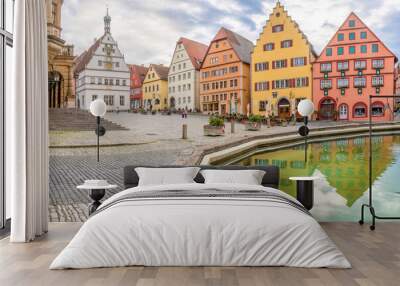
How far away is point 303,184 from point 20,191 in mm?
3139

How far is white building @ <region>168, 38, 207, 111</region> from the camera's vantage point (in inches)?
226

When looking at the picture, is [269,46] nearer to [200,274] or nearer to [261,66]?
[261,66]

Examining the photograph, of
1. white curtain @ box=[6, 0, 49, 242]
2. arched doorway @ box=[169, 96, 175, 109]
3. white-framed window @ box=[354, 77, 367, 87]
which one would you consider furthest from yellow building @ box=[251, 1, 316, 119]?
white curtain @ box=[6, 0, 49, 242]

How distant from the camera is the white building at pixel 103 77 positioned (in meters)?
5.59

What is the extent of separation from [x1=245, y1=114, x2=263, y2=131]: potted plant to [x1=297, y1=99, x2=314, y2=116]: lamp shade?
1.94 ft

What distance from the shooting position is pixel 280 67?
18.8 feet

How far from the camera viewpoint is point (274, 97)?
575 centimetres

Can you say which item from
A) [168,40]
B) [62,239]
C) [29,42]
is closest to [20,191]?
[62,239]

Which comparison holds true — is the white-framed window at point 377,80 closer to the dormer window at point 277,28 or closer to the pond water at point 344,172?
the pond water at point 344,172

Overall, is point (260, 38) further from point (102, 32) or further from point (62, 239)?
point (62, 239)

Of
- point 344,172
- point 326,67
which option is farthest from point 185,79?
point 344,172

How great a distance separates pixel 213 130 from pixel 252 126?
1.82 feet

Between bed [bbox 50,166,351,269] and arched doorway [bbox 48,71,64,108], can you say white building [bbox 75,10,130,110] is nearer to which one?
arched doorway [bbox 48,71,64,108]

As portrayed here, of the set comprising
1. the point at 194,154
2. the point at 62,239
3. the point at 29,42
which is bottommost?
the point at 62,239
